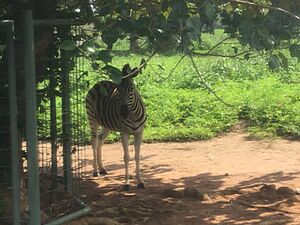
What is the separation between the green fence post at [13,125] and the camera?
4477 millimetres

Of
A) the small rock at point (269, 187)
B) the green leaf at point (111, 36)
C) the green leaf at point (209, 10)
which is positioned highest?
the green leaf at point (209, 10)

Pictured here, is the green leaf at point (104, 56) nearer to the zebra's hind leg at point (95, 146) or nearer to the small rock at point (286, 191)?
the small rock at point (286, 191)

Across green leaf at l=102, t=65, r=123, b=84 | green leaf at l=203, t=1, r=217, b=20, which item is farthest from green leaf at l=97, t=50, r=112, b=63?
green leaf at l=203, t=1, r=217, b=20

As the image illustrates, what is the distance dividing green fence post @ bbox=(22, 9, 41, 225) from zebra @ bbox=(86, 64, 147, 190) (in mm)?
2213

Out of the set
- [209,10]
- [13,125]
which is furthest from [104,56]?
[13,125]

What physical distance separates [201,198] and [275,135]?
423cm

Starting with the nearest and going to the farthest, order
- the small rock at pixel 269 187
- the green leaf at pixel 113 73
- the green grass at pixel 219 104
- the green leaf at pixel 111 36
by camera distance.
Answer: the green leaf at pixel 113 73
the green leaf at pixel 111 36
the small rock at pixel 269 187
the green grass at pixel 219 104

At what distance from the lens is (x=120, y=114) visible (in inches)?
286

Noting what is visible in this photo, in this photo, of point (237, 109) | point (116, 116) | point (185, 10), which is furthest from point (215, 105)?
point (185, 10)

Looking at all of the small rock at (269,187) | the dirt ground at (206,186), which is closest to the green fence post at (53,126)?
the dirt ground at (206,186)

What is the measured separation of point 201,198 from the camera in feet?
20.6

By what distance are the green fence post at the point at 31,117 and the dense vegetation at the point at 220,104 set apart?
4.21 meters

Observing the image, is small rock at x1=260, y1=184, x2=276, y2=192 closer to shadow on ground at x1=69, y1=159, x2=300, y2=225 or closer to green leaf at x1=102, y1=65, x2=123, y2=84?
shadow on ground at x1=69, y1=159, x2=300, y2=225

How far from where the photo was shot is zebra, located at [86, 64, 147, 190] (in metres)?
7.10
